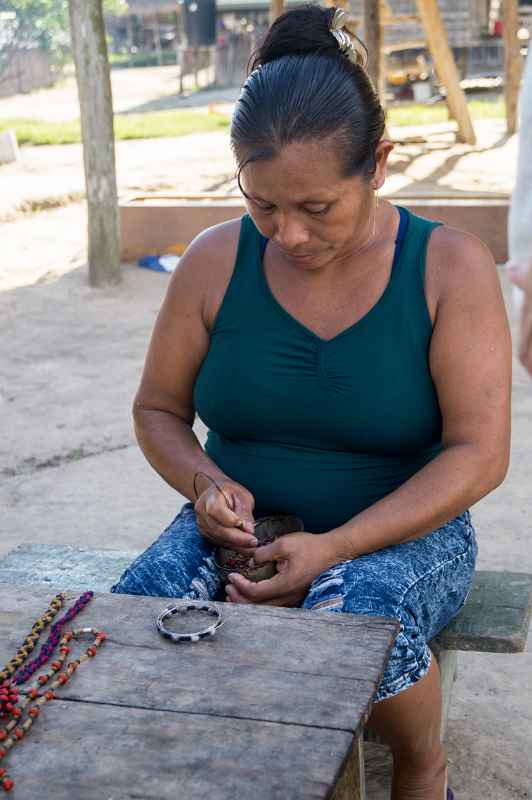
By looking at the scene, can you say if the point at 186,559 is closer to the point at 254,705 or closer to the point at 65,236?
the point at 254,705

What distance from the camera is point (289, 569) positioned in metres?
2.07

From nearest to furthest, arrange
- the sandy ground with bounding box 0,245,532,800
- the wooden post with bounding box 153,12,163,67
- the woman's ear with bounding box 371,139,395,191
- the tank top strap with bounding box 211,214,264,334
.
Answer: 1. the woman's ear with bounding box 371,139,395,191
2. the tank top strap with bounding box 211,214,264,334
3. the sandy ground with bounding box 0,245,532,800
4. the wooden post with bounding box 153,12,163,67

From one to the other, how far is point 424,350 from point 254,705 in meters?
0.89

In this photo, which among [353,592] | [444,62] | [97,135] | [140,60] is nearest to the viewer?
[353,592]

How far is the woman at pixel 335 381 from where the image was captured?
2.06m

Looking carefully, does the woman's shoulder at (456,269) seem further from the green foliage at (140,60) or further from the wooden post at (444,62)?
the green foliage at (140,60)

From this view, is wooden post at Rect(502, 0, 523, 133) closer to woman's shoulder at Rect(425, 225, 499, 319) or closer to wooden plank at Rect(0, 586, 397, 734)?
woman's shoulder at Rect(425, 225, 499, 319)

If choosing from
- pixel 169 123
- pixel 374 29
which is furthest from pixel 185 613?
pixel 169 123

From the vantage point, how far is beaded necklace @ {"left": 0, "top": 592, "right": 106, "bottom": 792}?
1538 mm

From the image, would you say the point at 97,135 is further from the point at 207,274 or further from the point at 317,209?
the point at 317,209

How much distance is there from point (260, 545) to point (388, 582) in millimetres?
307

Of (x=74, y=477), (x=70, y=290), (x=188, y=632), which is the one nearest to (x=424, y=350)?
(x=188, y=632)

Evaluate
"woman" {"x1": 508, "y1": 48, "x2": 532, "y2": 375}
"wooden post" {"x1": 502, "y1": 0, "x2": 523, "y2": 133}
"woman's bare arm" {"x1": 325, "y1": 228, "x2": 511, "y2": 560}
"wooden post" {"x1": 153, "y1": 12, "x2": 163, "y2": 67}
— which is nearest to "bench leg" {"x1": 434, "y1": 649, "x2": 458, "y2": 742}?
"woman's bare arm" {"x1": 325, "y1": 228, "x2": 511, "y2": 560}

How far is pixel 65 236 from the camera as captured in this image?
372 inches
